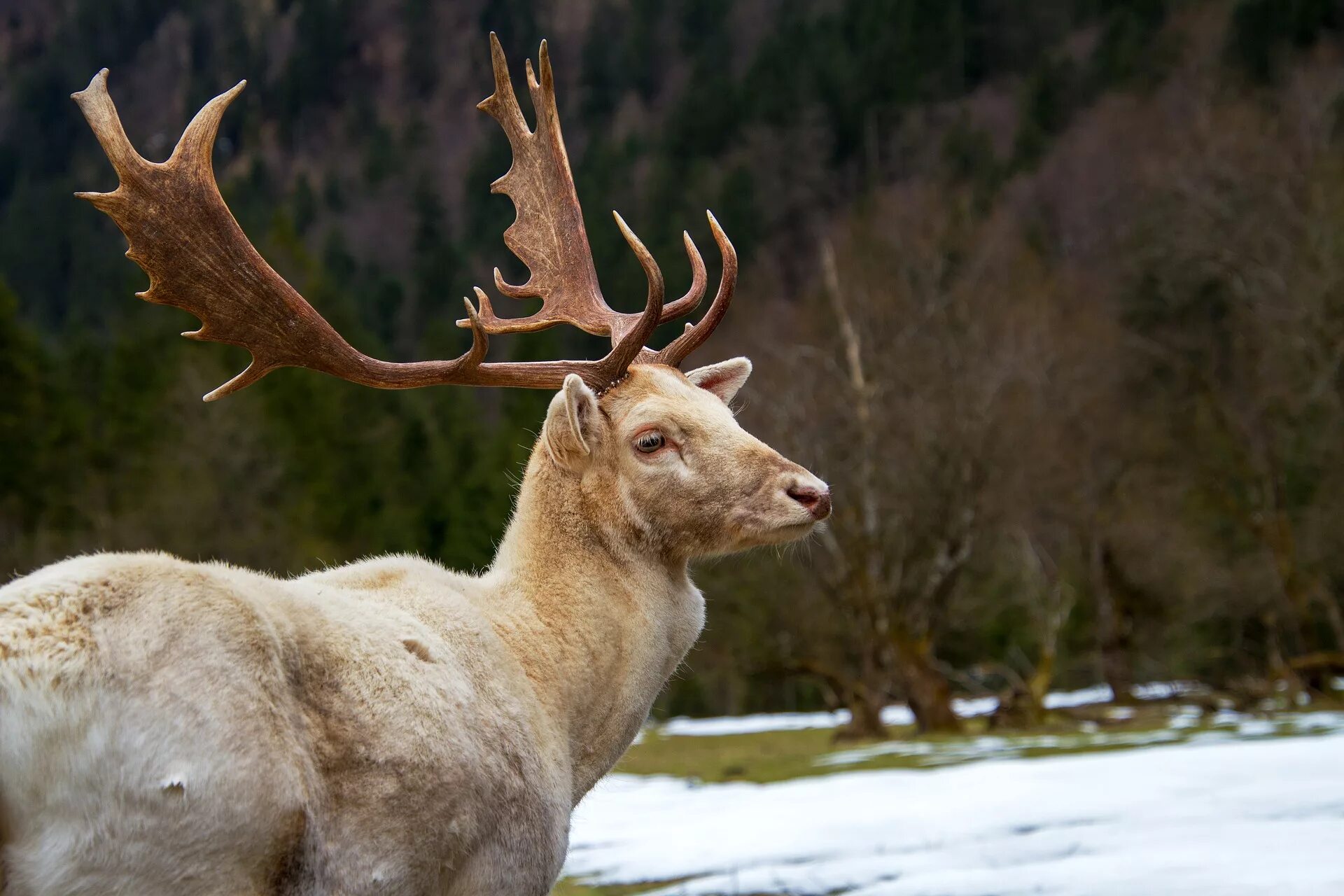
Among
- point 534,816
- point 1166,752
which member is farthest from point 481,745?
point 1166,752

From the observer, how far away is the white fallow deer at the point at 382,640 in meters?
3.39

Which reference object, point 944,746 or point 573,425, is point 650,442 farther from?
point 944,746

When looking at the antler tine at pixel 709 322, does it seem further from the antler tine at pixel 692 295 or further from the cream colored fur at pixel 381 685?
the cream colored fur at pixel 381 685

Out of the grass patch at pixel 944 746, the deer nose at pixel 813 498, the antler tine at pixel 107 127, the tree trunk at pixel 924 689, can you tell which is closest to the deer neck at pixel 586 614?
the deer nose at pixel 813 498

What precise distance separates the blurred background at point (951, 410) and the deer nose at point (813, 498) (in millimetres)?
1759

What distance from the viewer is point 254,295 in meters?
5.27

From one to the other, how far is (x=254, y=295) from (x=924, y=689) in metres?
17.2

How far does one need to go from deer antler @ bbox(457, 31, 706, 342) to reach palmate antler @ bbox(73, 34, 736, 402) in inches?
0.8

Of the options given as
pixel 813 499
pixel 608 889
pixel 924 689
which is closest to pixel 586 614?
pixel 813 499

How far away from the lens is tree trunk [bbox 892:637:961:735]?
20.9m

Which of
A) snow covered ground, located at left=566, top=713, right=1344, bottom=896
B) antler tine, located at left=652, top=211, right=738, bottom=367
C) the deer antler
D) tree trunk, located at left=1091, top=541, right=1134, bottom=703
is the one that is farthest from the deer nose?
tree trunk, located at left=1091, top=541, right=1134, bottom=703

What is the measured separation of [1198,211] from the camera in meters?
26.0

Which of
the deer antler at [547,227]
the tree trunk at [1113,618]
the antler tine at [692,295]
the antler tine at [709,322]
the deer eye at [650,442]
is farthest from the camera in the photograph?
the tree trunk at [1113,618]

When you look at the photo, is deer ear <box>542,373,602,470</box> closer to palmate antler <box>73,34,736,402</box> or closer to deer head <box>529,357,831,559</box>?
deer head <box>529,357,831,559</box>
